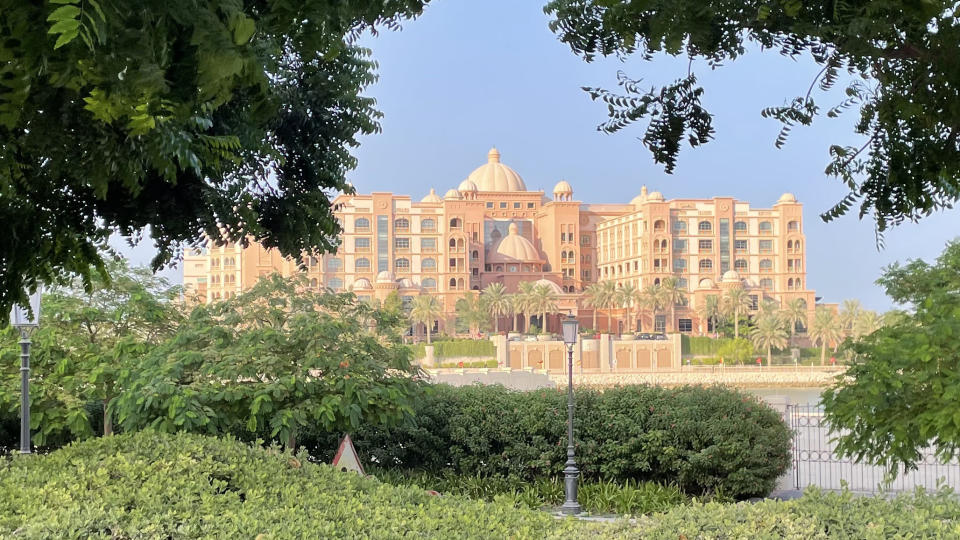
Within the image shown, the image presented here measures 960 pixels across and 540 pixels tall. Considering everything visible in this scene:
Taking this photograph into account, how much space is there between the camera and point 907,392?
765cm

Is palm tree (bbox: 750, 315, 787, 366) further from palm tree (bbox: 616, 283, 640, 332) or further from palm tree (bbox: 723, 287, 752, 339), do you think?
palm tree (bbox: 616, 283, 640, 332)

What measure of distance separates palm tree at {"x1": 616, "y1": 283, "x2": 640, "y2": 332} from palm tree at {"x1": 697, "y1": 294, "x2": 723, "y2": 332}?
19.2ft

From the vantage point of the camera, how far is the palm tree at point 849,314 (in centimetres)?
6738

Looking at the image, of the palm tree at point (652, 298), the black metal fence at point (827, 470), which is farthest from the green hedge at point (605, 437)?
the palm tree at point (652, 298)

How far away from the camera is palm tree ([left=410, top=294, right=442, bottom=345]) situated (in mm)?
75188

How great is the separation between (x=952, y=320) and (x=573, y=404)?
4.82 metres

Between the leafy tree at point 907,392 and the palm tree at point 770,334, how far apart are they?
57338 millimetres

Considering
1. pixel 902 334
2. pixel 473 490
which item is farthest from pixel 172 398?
pixel 902 334

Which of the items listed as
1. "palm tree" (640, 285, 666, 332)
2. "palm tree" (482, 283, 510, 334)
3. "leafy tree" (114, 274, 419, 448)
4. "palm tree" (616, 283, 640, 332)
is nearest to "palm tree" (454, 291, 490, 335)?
"palm tree" (482, 283, 510, 334)

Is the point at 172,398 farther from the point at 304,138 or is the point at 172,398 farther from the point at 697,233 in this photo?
the point at 697,233

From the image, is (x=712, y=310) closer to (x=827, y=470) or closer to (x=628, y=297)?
(x=628, y=297)

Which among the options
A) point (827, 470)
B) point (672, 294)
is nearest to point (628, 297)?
point (672, 294)

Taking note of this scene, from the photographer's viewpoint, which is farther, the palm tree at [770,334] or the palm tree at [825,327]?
the palm tree at [825,327]

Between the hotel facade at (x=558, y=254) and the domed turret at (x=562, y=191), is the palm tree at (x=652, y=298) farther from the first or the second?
the domed turret at (x=562, y=191)
